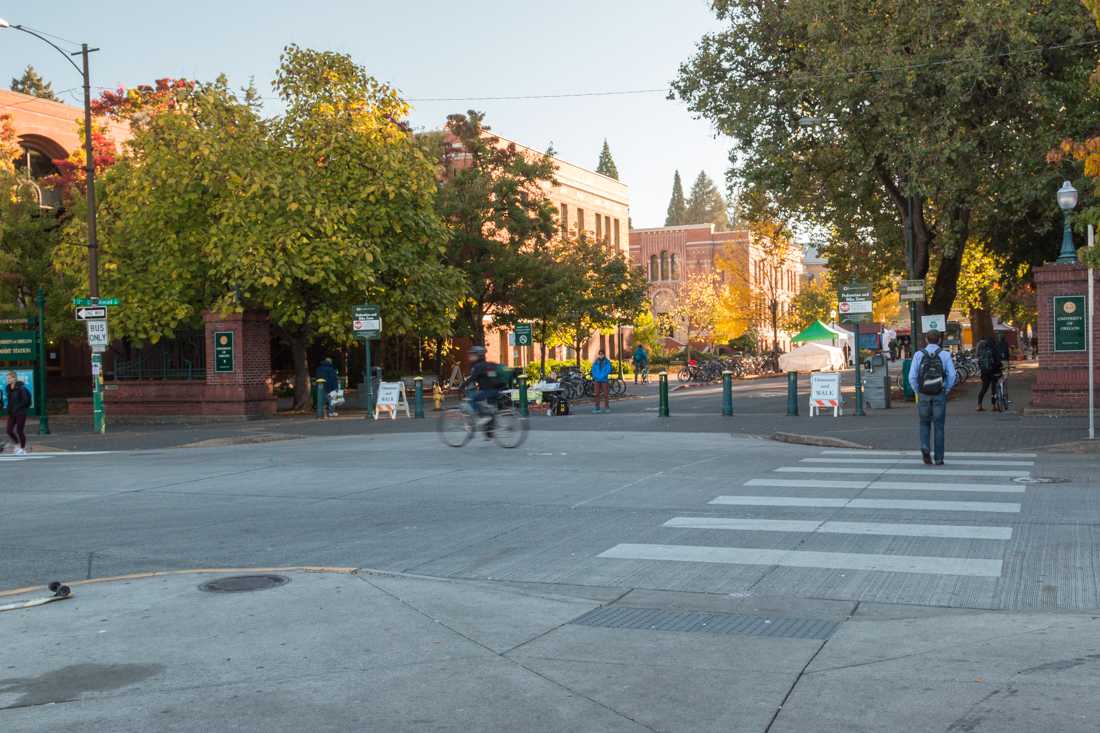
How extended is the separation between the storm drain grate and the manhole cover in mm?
2398

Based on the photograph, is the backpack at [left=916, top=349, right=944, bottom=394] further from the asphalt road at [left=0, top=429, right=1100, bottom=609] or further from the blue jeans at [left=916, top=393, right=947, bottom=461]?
the asphalt road at [left=0, top=429, right=1100, bottom=609]

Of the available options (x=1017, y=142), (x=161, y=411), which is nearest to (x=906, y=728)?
(x=1017, y=142)

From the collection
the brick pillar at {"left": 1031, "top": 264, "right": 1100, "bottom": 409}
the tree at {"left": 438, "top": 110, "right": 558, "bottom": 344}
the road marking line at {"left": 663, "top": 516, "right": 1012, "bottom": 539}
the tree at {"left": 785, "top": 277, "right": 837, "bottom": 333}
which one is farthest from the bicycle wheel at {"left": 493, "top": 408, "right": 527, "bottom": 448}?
the tree at {"left": 785, "top": 277, "right": 837, "bottom": 333}

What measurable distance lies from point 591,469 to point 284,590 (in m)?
7.73

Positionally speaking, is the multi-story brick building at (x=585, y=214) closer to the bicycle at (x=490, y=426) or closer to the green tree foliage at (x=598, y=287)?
the green tree foliage at (x=598, y=287)

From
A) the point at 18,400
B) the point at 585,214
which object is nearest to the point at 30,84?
the point at 585,214

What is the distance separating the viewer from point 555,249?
44.5 meters

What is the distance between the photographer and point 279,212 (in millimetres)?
29844

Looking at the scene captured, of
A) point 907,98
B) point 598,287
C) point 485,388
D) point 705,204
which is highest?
point 705,204

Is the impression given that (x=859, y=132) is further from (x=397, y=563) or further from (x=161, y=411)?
(x=397, y=563)

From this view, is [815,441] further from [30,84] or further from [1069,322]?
[30,84]

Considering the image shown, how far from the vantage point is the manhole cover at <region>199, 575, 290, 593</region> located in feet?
26.1

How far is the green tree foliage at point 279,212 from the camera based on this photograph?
29609 mm

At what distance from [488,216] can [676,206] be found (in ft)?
398
